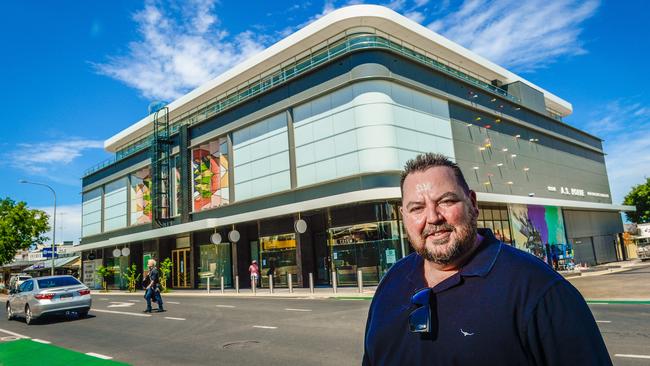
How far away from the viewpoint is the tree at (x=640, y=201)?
2299 inches

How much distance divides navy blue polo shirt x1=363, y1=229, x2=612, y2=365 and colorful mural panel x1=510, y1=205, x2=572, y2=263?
3043cm

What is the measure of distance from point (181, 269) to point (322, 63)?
20171 mm

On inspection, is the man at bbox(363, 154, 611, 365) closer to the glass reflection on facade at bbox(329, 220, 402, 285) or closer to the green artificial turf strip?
the green artificial turf strip

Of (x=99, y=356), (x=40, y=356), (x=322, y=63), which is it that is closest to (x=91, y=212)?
(x=322, y=63)

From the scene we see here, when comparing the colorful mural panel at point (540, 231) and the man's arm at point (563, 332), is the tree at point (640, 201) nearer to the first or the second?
the colorful mural panel at point (540, 231)

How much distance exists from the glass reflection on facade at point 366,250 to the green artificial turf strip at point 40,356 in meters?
14.6

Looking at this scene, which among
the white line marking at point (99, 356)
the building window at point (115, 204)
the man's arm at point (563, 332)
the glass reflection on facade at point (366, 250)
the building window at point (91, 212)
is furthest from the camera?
the building window at point (91, 212)

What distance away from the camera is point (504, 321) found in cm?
148

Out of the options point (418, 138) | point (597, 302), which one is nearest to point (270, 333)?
point (597, 302)

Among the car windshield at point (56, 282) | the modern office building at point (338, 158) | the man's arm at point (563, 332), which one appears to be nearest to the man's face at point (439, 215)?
the man's arm at point (563, 332)

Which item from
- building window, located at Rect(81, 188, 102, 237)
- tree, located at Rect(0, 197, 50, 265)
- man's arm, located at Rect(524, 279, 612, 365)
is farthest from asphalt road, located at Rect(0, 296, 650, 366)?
tree, located at Rect(0, 197, 50, 265)

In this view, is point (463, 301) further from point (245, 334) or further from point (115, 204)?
point (115, 204)

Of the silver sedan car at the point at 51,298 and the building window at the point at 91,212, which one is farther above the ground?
the building window at the point at 91,212

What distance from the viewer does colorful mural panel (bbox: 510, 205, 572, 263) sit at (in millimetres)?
29984
